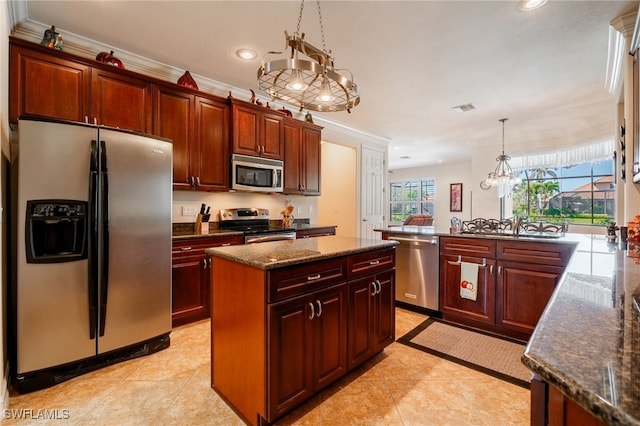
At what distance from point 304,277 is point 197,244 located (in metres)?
1.74

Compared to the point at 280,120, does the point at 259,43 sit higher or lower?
higher

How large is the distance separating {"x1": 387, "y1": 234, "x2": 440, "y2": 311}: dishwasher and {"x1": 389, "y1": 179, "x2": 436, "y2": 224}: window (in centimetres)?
776

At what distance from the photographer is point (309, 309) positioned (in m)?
1.66

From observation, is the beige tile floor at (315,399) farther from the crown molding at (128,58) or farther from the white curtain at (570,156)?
the white curtain at (570,156)

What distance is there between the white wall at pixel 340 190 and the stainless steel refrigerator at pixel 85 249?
12.4ft

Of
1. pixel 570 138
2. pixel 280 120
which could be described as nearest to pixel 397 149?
pixel 570 138

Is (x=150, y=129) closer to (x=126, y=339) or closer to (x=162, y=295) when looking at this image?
(x=162, y=295)

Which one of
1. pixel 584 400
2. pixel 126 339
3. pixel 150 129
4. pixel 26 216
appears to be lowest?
pixel 126 339

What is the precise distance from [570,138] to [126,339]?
747cm

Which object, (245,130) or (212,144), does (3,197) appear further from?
(245,130)

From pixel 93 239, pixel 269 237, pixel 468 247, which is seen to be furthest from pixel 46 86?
pixel 468 247

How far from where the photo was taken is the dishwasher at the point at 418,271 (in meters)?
3.19

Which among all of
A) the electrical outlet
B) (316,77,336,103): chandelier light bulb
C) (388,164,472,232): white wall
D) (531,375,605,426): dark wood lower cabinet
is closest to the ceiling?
(316,77,336,103): chandelier light bulb

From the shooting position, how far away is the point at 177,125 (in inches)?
120
